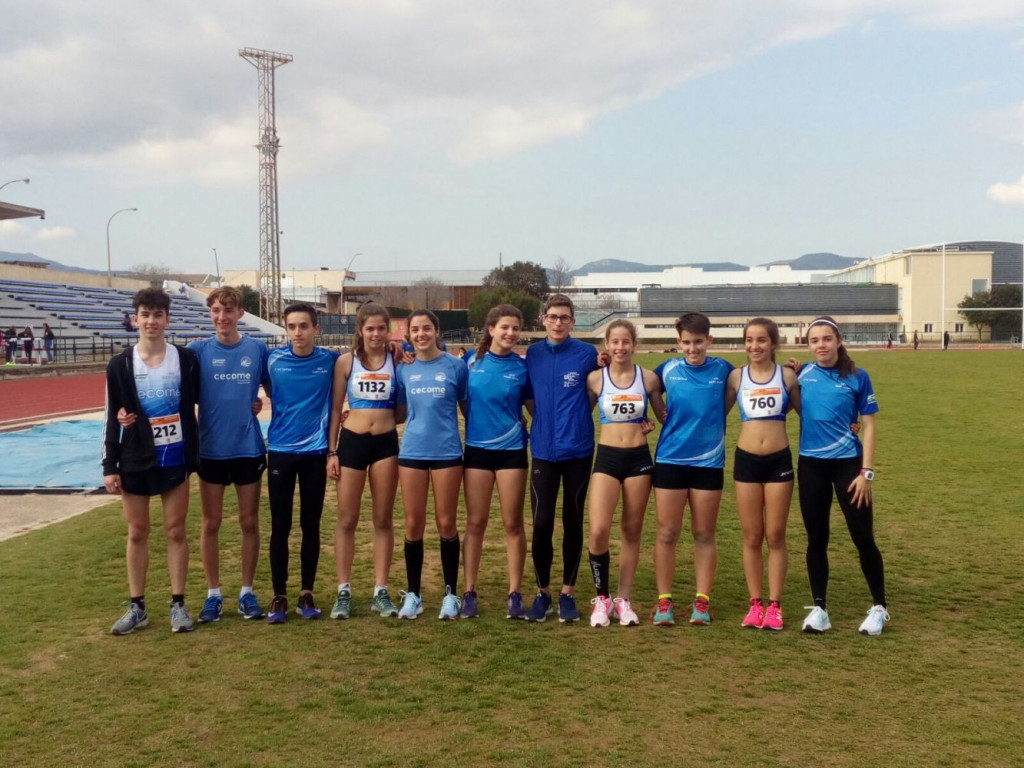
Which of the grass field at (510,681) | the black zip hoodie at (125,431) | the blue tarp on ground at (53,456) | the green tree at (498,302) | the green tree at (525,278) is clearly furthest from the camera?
the green tree at (525,278)

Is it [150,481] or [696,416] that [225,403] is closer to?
[150,481]

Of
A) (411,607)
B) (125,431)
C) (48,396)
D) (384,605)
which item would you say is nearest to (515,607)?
(411,607)

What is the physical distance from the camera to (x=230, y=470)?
16.3 ft

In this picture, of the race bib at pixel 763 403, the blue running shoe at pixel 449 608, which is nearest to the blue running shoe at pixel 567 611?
the blue running shoe at pixel 449 608

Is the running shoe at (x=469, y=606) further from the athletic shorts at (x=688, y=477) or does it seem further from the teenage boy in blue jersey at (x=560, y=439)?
the athletic shorts at (x=688, y=477)

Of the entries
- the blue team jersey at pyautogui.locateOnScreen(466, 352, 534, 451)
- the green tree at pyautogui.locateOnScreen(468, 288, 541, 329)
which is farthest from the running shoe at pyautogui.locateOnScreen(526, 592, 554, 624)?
the green tree at pyautogui.locateOnScreen(468, 288, 541, 329)

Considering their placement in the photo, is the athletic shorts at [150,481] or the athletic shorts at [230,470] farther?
the athletic shorts at [230,470]

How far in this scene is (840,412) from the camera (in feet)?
15.9

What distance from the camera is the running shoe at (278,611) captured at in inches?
193

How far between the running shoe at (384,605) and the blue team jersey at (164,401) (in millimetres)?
1349

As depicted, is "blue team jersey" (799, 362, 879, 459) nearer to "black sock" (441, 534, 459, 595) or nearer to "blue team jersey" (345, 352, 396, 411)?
"black sock" (441, 534, 459, 595)

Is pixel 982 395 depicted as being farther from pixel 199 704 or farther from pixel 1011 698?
pixel 199 704

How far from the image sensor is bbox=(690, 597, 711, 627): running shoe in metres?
4.91

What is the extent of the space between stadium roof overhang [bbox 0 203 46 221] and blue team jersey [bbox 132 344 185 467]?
120 ft
